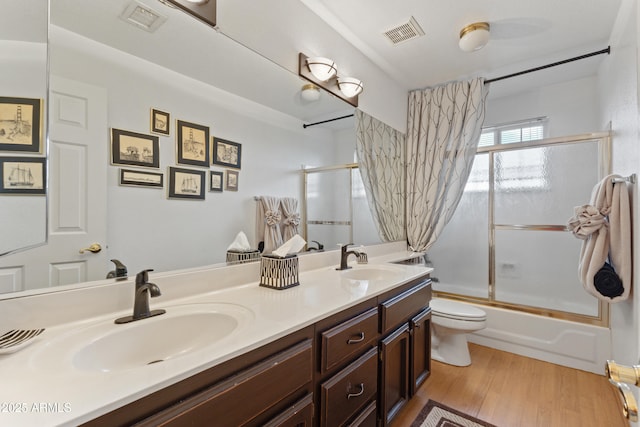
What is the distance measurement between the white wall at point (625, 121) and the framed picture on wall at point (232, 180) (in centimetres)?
186

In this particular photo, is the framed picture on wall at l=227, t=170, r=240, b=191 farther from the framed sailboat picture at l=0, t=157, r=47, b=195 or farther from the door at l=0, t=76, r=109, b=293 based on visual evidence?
the framed sailboat picture at l=0, t=157, r=47, b=195

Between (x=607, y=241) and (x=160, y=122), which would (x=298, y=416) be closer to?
(x=160, y=122)

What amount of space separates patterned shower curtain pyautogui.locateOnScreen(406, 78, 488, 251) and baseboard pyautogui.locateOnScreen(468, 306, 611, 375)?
0.90 metres

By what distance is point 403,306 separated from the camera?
1.52 m

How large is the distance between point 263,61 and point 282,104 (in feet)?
0.79

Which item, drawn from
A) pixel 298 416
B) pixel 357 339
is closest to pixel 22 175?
pixel 298 416

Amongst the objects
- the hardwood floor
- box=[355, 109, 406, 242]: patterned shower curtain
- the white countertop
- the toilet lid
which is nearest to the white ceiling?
box=[355, 109, 406, 242]: patterned shower curtain

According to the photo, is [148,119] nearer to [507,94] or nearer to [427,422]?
[427,422]

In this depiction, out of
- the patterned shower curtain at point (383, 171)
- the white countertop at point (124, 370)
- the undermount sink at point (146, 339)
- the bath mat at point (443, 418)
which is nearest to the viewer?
the white countertop at point (124, 370)

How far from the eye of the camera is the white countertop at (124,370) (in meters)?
0.49

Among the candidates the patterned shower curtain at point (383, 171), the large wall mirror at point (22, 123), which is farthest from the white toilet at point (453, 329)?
the large wall mirror at point (22, 123)

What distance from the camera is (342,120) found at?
82.4 inches

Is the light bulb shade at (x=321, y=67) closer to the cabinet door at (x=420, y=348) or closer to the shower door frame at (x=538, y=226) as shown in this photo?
the cabinet door at (x=420, y=348)

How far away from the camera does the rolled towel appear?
1.59 m
